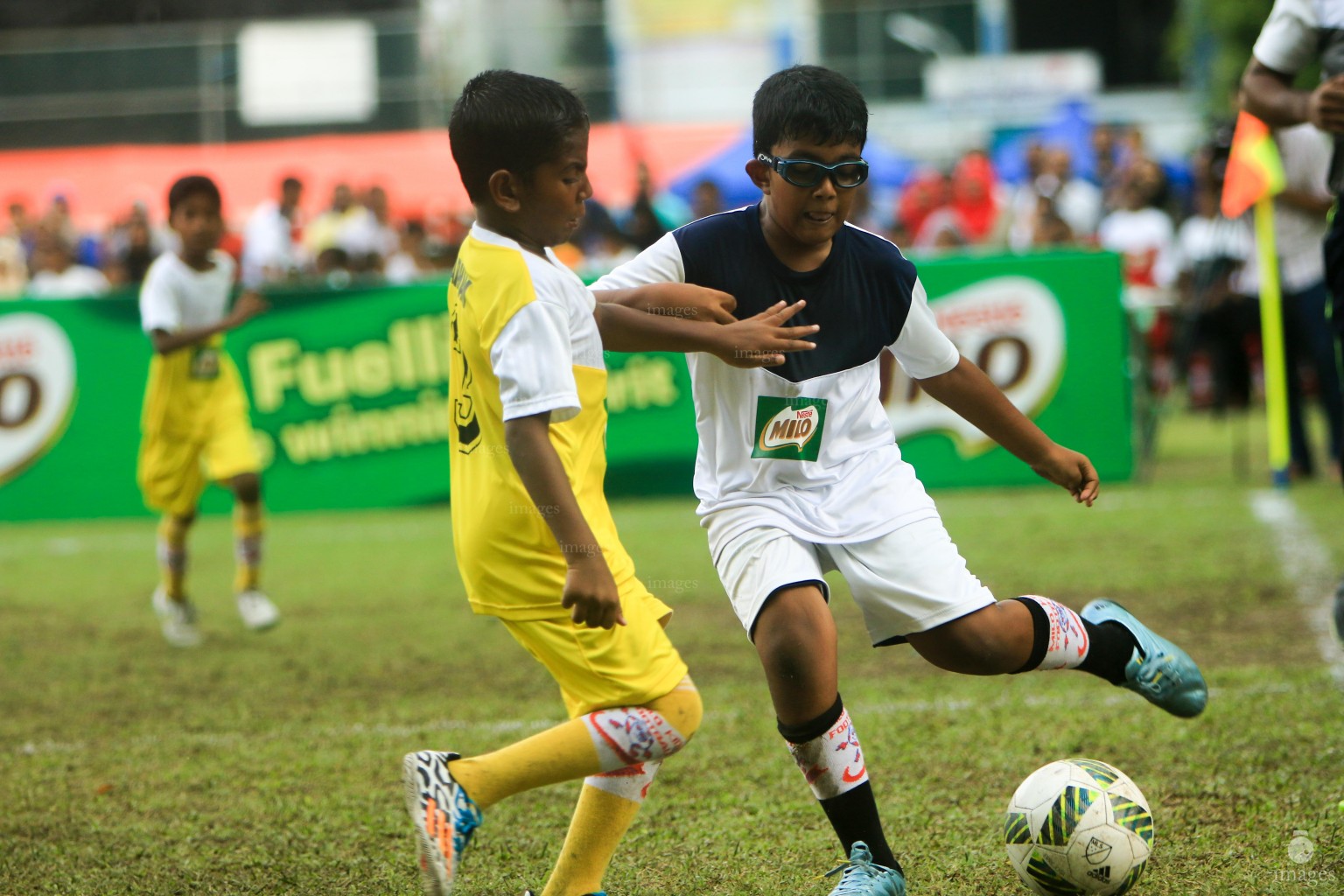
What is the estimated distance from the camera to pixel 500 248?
2.73 metres

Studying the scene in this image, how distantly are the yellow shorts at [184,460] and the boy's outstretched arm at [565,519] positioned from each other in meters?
4.14

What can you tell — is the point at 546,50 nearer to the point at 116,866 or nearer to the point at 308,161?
the point at 308,161

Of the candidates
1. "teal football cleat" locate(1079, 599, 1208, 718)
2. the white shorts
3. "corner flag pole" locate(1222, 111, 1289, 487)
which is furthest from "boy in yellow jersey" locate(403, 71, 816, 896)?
"corner flag pole" locate(1222, 111, 1289, 487)

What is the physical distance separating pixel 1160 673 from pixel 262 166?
60.6 feet

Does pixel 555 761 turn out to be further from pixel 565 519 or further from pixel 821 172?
pixel 821 172

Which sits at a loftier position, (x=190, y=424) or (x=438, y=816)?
(x=190, y=424)

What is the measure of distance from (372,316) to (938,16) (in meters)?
12.4

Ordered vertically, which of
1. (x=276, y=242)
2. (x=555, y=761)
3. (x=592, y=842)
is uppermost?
(x=276, y=242)

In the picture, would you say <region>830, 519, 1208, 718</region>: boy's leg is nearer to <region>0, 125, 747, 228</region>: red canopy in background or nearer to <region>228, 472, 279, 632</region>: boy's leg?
<region>228, 472, 279, 632</region>: boy's leg

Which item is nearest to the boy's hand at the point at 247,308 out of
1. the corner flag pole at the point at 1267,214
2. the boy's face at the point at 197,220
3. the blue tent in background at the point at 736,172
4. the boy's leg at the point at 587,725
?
the boy's face at the point at 197,220

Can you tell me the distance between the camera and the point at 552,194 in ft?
9.12

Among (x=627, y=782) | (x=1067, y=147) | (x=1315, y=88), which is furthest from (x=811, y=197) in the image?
(x=1067, y=147)

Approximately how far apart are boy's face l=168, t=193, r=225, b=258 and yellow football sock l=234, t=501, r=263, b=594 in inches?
45.7

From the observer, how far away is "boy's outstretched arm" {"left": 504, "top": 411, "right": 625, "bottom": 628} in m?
2.59
